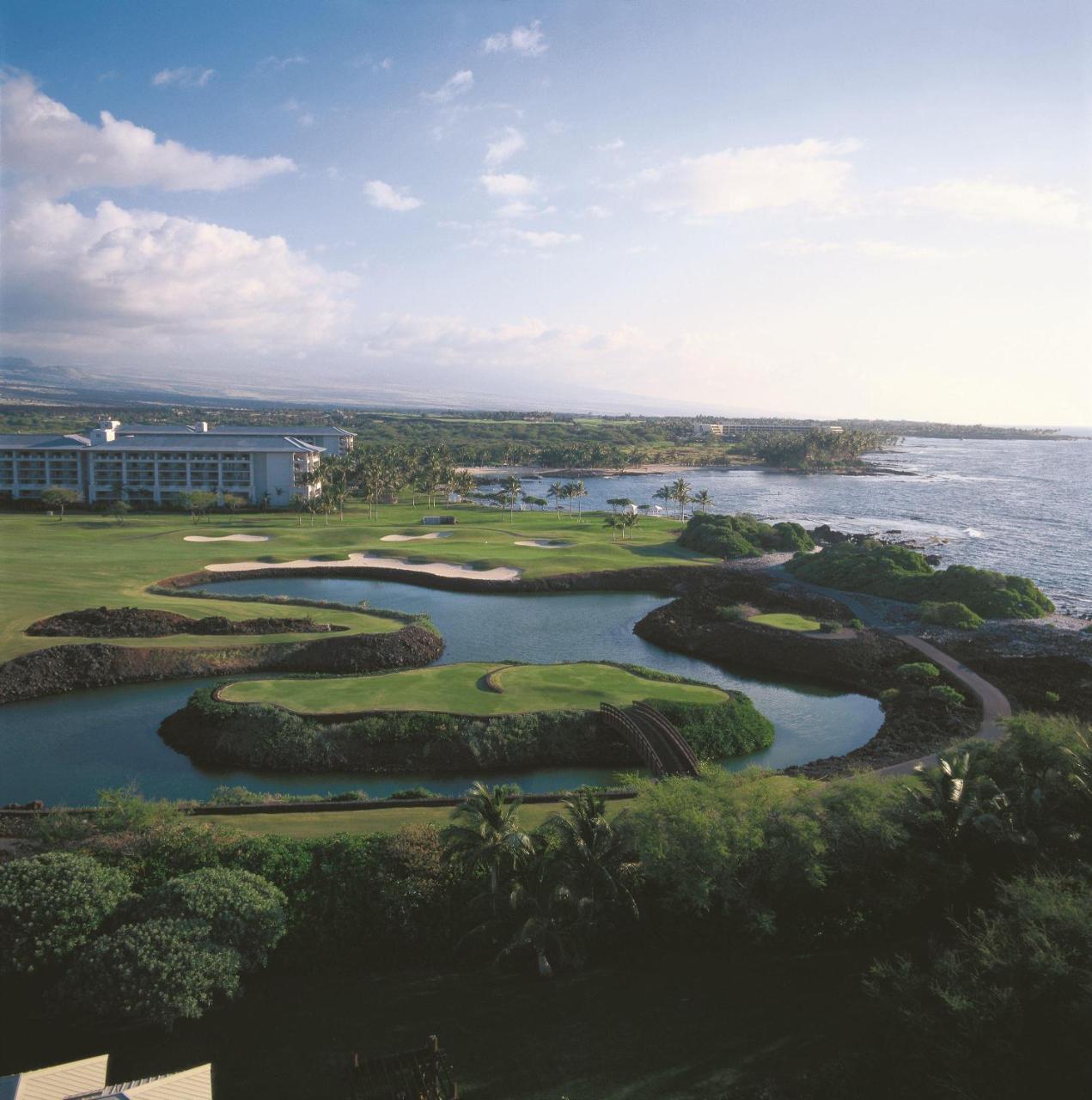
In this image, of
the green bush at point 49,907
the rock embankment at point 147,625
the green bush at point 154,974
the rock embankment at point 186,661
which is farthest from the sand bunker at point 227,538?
the green bush at point 154,974

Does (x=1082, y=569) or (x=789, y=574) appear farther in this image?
(x=1082, y=569)

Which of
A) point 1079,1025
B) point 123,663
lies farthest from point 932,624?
point 123,663

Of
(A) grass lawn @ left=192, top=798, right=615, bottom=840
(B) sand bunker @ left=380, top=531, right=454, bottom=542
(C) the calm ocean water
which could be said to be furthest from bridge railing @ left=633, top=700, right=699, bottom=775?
(B) sand bunker @ left=380, top=531, right=454, bottom=542

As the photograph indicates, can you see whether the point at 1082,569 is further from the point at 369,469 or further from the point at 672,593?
the point at 369,469

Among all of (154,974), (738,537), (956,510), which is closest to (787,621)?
(738,537)

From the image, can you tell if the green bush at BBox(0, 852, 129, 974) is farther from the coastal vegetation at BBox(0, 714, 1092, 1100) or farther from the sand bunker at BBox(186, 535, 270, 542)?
the sand bunker at BBox(186, 535, 270, 542)
